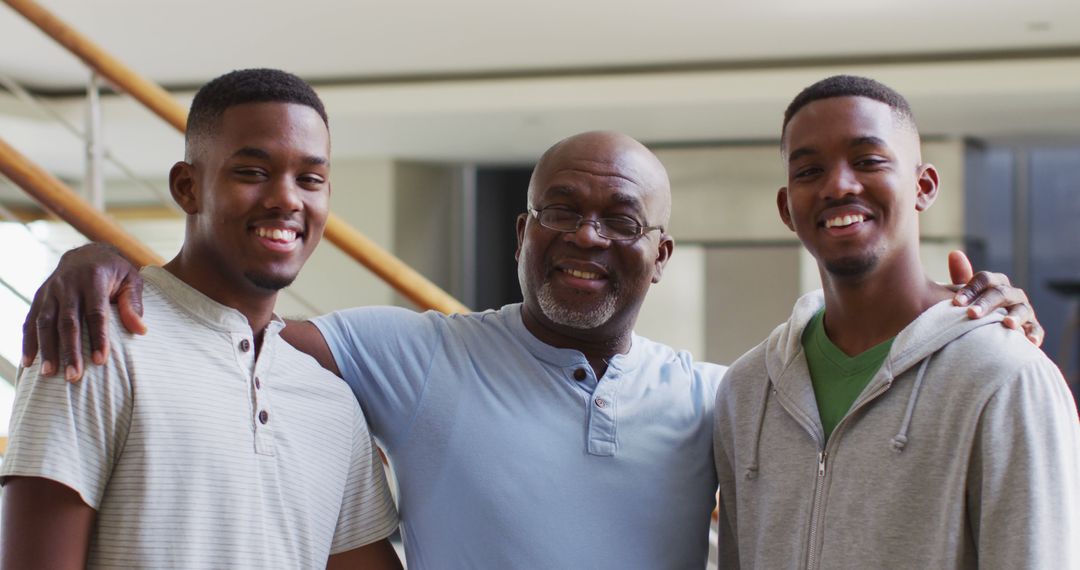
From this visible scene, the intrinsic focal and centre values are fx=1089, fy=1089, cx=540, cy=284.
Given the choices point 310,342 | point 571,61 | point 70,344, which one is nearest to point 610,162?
point 310,342

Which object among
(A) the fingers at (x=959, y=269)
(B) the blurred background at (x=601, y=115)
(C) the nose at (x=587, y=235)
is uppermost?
(B) the blurred background at (x=601, y=115)

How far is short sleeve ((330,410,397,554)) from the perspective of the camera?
1.41 metres

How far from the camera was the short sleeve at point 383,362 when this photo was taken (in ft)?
5.12

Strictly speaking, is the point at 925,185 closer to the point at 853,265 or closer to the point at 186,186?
the point at 853,265

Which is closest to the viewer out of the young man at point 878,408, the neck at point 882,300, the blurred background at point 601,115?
the young man at point 878,408

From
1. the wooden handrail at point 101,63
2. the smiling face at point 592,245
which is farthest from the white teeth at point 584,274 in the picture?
the wooden handrail at point 101,63

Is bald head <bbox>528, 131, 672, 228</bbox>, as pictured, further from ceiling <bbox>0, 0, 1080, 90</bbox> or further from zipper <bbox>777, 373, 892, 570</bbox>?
ceiling <bbox>0, 0, 1080, 90</bbox>

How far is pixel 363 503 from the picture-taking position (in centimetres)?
144

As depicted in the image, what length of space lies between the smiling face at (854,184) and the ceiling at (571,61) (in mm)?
3877

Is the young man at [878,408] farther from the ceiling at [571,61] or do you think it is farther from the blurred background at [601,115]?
the ceiling at [571,61]

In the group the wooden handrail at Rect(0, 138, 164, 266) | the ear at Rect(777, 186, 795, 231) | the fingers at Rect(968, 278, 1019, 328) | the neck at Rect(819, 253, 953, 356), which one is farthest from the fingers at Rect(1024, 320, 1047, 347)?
the wooden handrail at Rect(0, 138, 164, 266)

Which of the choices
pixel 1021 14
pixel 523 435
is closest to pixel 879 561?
pixel 523 435

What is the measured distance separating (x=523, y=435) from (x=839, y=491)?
0.44 meters

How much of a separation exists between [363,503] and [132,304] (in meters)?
0.41
